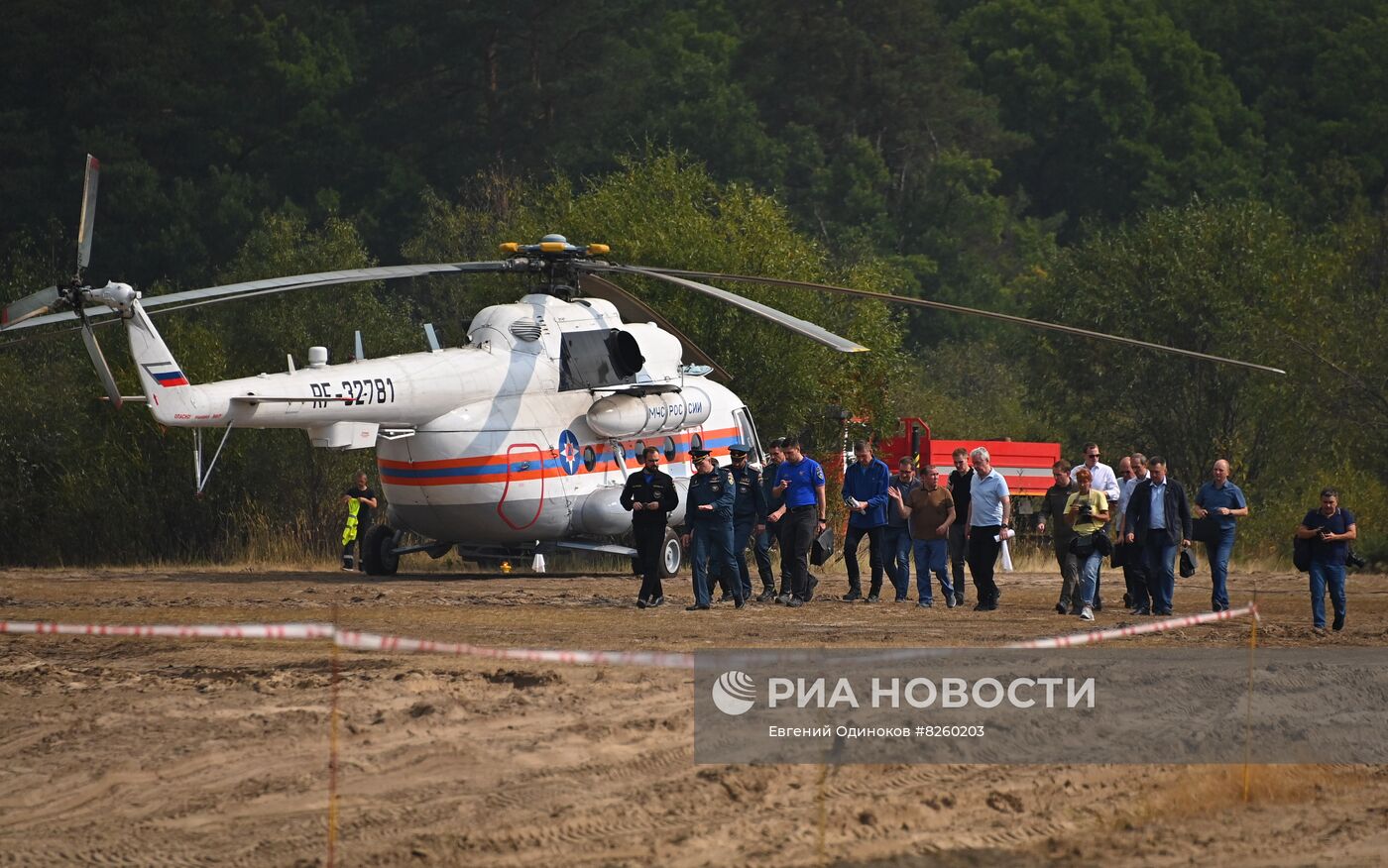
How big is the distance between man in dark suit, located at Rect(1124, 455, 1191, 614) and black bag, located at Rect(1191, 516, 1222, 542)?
0.62ft

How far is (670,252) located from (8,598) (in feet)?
45.6

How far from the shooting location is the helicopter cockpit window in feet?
76.8

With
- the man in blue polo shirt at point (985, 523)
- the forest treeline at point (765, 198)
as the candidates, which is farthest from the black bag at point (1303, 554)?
the forest treeline at point (765, 198)

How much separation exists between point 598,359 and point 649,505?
19.4 feet

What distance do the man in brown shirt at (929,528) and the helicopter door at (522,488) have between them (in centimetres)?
475

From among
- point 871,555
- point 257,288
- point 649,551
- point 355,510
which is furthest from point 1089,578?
point 355,510

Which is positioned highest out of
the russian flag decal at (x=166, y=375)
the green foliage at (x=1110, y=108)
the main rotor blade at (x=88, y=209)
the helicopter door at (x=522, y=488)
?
the green foliage at (x=1110, y=108)

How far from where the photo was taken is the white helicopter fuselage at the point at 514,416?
68.3 feet

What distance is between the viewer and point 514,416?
74.0 ft

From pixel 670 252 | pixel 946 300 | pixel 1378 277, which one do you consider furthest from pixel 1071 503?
pixel 946 300

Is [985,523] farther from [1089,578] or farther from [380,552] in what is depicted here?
[380,552]

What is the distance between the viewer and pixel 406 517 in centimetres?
2278

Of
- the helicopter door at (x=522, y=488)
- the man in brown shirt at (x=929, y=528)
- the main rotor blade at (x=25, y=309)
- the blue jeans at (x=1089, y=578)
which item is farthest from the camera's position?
the helicopter door at (x=522, y=488)

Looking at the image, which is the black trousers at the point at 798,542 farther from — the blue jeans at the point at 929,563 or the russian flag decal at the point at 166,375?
the russian flag decal at the point at 166,375
